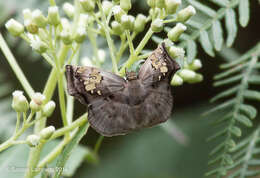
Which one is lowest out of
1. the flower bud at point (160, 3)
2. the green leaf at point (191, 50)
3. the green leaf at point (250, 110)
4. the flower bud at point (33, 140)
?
the green leaf at point (250, 110)

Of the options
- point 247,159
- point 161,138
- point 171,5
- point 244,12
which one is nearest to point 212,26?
point 244,12

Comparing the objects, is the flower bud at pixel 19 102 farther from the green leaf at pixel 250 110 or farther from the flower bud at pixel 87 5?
the green leaf at pixel 250 110

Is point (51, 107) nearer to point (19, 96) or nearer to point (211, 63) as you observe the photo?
point (19, 96)

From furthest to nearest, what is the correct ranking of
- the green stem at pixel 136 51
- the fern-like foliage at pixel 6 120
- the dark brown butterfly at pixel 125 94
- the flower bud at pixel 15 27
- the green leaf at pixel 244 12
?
1. the fern-like foliage at pixel 6 120
2. the green leaf at pixel 244 12
3. the flower bud at pixel 15 27
4. the green stem at pixel 136 51
5. the dark brown butterfly at pixel 125 94

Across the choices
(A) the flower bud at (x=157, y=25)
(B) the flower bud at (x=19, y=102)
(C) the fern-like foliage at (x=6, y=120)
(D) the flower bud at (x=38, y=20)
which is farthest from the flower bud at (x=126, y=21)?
(C) the fern-like foliage at (x=6, y=120)

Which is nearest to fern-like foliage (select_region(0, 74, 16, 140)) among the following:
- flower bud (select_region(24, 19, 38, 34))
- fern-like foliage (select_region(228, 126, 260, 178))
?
flower bud (select_region(24, 19, 38, 34))

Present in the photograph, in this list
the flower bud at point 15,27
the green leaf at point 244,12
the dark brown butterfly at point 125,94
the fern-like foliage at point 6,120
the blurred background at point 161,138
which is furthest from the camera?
the blurred background at point 161,138

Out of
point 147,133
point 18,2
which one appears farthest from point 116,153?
point 18,2
